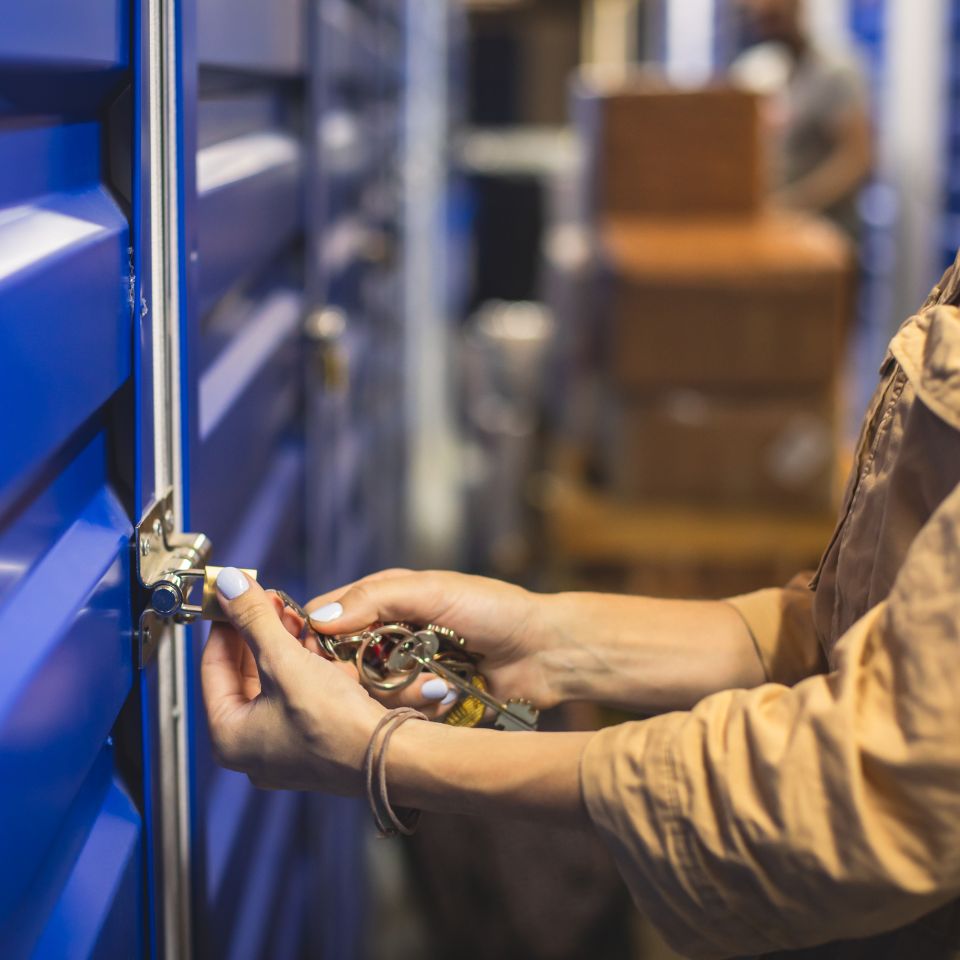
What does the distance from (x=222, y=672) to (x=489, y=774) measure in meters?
0.22

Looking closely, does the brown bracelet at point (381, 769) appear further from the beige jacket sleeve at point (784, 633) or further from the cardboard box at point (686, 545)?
the cardboard box at point (686, 545)

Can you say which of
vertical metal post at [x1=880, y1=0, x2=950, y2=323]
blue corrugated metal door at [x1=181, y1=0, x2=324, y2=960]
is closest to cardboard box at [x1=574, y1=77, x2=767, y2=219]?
blue corrugated metal door at [x1=181, y1=0, x2=324, y2=960]

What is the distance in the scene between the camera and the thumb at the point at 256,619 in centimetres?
94

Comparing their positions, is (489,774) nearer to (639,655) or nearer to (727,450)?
(639,655)

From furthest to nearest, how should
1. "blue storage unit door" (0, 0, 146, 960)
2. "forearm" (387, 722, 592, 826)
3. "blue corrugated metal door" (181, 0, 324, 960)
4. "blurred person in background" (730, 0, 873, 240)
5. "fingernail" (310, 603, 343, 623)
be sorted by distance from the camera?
"blurred person in background" (730, 0, 873, 240), "blue corrugated metal door" (181, 0, 324, 960), "fingernail" (310, 603, 343, 623), "forearm" (387, 722, 592, 826), "blue storage unit door" (0, 0, 146, 960)

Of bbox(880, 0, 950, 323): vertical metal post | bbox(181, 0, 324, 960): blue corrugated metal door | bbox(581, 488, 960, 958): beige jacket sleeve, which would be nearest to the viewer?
bbox(581, 488, 960, 958): beige jacket sleeve

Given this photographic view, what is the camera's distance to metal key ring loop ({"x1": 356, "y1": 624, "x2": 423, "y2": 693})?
105 cm

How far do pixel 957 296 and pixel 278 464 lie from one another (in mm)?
986

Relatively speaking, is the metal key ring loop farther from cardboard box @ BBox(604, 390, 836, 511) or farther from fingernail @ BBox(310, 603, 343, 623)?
cardboard box @ BBox(604, 390, 836, 511)

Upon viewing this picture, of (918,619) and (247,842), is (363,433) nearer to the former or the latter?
(247,842)

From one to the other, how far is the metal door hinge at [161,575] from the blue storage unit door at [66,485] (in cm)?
2

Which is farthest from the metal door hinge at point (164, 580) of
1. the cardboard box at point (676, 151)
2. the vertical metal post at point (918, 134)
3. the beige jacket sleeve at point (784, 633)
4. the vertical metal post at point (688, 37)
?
the vertical metal post at point (688, 37)

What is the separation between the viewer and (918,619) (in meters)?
0.81

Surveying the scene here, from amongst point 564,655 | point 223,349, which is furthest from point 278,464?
point 564,655
